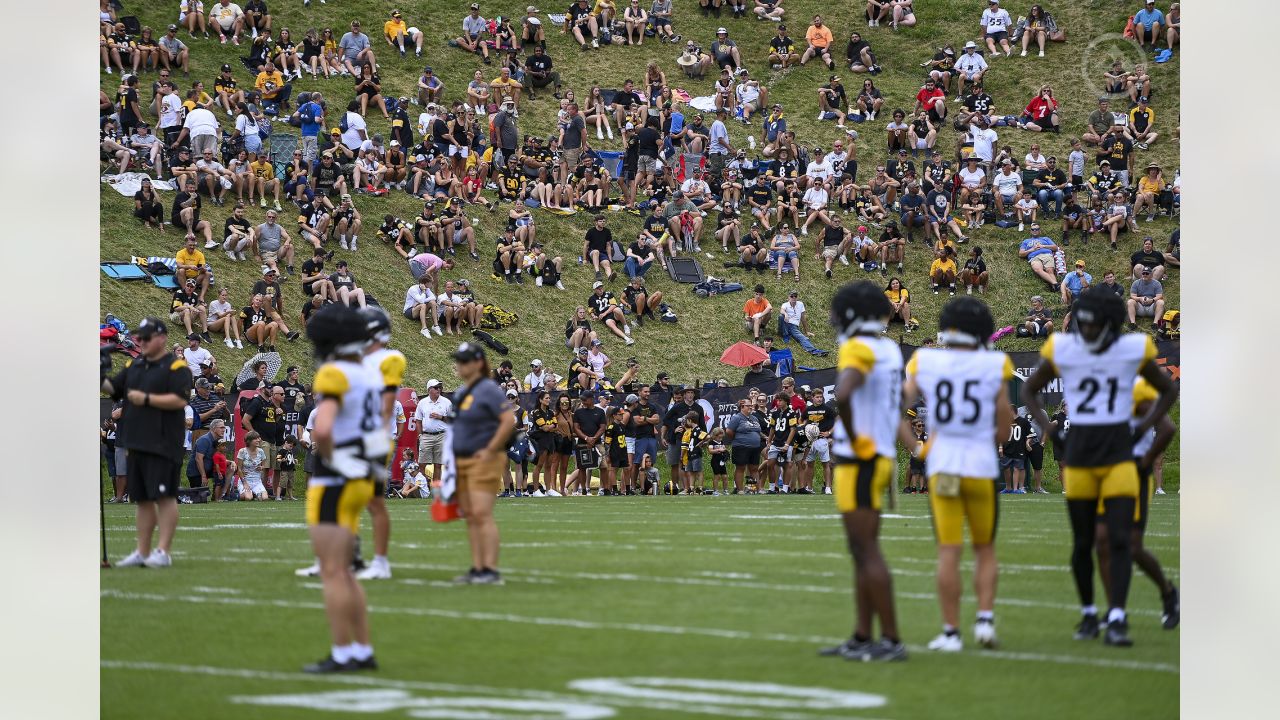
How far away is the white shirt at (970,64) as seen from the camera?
92.6 feet

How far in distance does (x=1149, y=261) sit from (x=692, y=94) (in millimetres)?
8526

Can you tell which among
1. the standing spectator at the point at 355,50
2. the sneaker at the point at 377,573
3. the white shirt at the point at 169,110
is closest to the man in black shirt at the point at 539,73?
the standing spectator at the point at 355,50

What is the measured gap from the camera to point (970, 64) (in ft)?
92.7

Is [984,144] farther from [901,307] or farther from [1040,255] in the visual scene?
[901,307]

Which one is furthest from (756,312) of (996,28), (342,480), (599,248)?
(342,480)

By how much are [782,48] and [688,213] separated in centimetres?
618

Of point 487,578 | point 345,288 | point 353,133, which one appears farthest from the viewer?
point 353,133

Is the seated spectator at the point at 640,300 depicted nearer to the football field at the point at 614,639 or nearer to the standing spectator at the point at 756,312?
the standing spectator at the point at 756,312

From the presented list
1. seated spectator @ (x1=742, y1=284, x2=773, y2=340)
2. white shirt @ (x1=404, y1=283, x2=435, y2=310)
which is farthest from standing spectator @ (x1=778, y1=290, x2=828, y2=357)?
white shirt @ (x1=404, y1=283, x2=435, y2=310)

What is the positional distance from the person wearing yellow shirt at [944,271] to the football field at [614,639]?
13.5 meters
